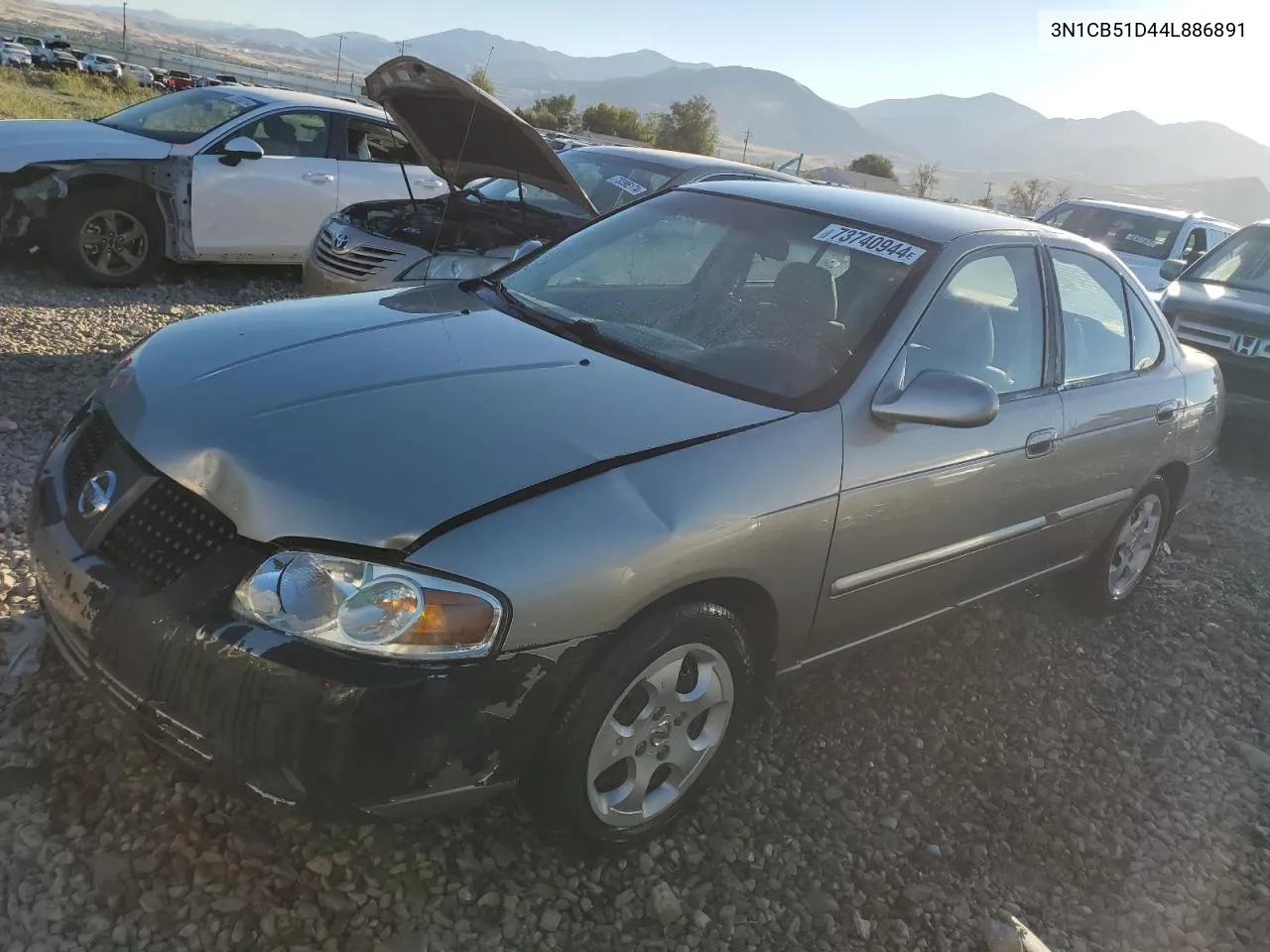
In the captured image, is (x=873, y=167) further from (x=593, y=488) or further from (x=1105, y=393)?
(x=593, y=488)

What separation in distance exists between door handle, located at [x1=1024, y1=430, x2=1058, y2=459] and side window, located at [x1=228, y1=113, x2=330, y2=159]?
21.2 feet

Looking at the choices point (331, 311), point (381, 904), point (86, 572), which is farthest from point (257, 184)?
point (381, 904)

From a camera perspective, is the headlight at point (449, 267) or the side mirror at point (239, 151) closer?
the headlight at point (449, 267)

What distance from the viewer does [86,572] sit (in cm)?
207

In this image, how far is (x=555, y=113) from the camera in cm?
4241

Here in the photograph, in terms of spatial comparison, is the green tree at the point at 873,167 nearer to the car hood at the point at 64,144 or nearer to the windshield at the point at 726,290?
the car hood at the point at 64,144

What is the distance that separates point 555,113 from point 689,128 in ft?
25.5

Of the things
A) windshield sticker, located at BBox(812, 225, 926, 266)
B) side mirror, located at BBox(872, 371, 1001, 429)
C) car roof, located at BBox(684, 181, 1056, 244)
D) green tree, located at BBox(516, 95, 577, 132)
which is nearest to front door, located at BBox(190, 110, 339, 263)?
car roof, located at BBox(684, 181, 1056, 244)

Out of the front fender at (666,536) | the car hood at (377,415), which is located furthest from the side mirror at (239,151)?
the front fender at (666,536)

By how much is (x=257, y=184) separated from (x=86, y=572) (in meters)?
6.06

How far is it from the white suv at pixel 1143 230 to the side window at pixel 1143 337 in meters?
6.95

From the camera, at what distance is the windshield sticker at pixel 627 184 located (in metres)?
6.56

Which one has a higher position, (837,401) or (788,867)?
(837,401)

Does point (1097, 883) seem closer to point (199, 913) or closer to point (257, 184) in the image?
point (199, 913)
